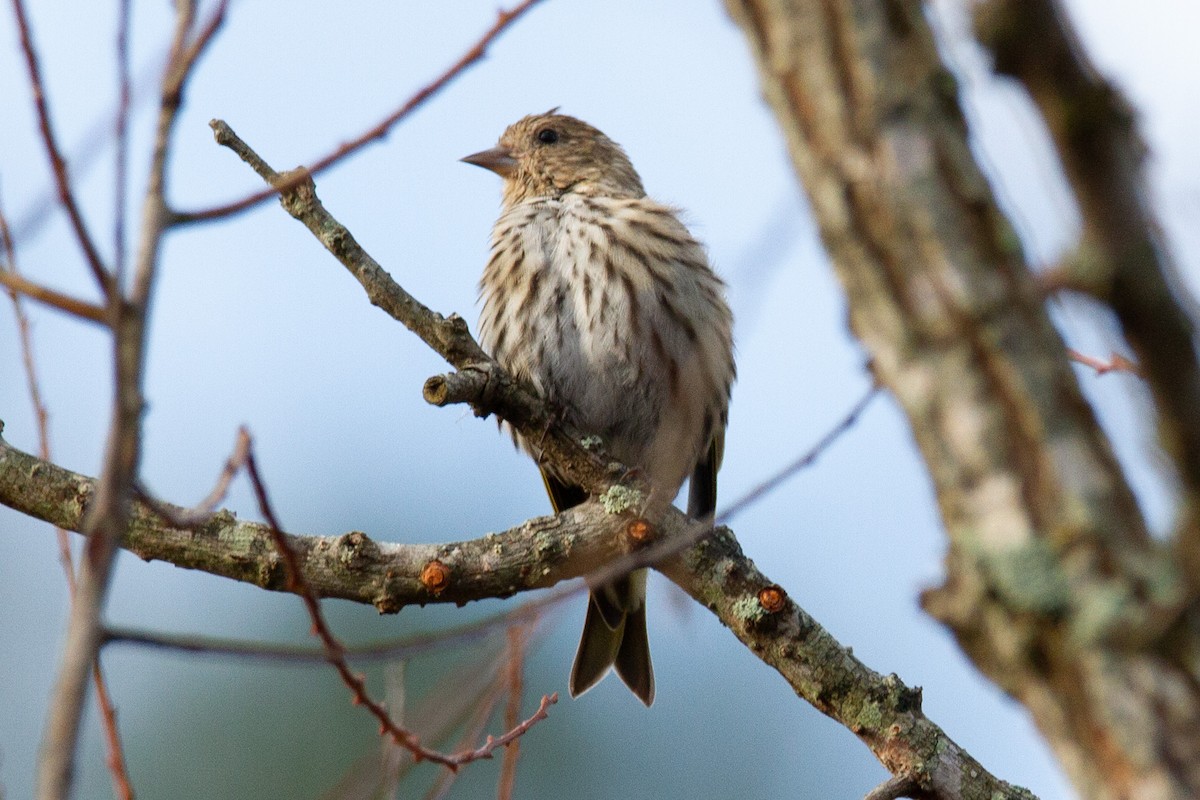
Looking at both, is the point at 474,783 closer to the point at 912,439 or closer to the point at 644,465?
the point at 644,465

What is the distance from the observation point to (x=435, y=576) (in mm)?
3279

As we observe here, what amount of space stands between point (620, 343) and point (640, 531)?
4.57 feet

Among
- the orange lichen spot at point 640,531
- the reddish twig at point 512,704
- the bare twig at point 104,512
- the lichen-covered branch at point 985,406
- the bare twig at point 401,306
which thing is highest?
the bare twig at point 401,306

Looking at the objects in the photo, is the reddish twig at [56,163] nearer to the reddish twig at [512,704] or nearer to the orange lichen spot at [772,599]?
the reddish twig at [512,704]

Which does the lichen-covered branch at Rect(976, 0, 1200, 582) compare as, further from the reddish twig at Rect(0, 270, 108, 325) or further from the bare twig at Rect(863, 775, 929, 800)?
the bare twig at Rect(863, 775, 929, 800)

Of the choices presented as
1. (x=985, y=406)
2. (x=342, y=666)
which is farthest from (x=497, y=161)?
(x=985, y=406)

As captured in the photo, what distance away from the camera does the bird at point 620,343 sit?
15.2 feet

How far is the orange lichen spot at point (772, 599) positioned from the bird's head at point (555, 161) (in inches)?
111

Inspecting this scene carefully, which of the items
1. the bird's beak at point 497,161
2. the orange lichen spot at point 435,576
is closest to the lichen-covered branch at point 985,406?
the orange lichen spot at point 435,576

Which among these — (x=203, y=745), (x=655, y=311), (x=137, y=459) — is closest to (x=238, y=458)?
(x=137, y=459)

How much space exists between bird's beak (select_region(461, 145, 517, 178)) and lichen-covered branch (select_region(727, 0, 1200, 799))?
487 cm

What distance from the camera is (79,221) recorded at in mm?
1412

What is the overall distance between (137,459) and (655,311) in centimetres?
346

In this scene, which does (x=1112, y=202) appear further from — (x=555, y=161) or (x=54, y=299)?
(x=555, y=161)
